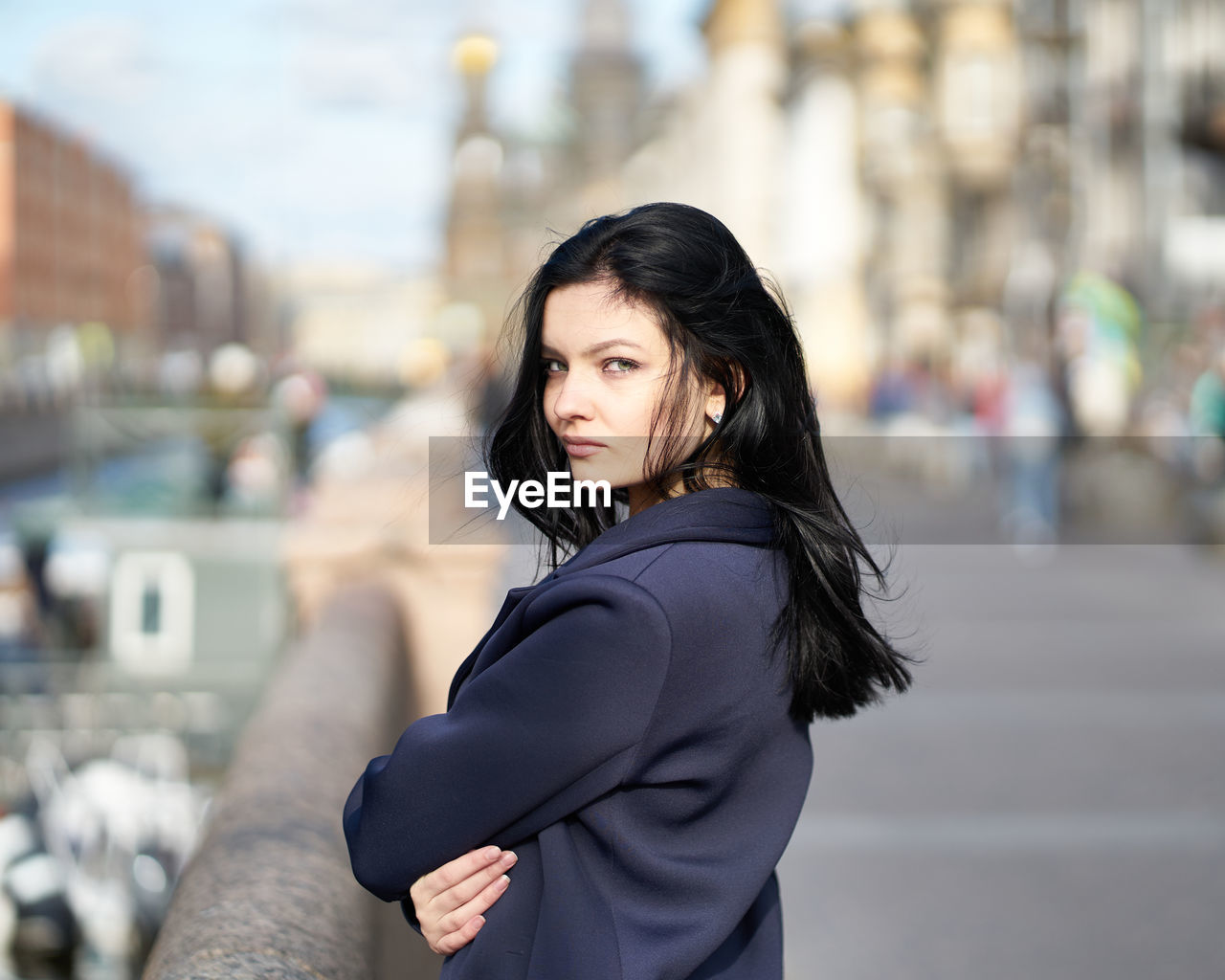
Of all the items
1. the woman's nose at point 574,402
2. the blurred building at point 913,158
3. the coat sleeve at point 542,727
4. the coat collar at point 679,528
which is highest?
the blurred building at point 913,158

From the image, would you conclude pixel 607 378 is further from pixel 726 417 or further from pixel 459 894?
pixel 459 894

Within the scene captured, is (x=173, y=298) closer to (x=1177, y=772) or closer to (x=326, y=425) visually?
(x=326, y=425)

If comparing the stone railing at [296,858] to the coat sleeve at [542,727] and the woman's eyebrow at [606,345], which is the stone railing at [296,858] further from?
the woman's eyebrow at [606,345]

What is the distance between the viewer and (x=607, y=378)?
141cm

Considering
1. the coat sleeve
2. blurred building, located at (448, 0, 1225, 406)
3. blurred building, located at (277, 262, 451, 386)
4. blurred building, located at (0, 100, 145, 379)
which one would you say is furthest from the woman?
blurred building, located at (0, 100, 145, 379)

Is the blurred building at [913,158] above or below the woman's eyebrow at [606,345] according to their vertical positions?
above

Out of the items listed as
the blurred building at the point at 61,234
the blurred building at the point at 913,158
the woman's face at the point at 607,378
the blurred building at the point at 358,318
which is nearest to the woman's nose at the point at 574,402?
the woman's face at the point at 607,378

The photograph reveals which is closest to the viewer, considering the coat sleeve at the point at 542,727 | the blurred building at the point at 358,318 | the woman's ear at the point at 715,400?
the coat sleeve at the point at 542,727

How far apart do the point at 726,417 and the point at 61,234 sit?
405ft

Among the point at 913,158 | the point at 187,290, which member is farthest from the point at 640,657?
the point at 187,290

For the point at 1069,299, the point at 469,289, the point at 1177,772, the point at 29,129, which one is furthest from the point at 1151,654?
the point at 29,129

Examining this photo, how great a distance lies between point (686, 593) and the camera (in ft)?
4.26

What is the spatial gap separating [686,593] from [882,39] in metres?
35.4

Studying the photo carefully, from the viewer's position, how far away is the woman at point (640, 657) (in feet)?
4.15
